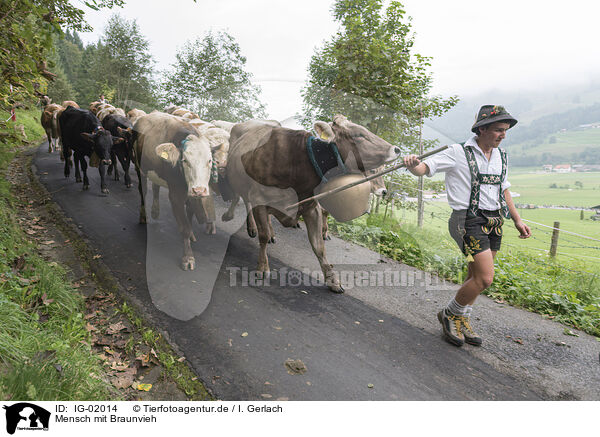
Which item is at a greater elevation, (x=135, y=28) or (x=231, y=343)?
(x=135, y=28)

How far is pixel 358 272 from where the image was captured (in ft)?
16.8

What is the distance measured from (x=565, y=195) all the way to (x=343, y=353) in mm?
36328

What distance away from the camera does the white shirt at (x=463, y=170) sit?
9.62ft

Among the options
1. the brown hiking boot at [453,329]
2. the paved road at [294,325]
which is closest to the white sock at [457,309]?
the brown hiking boot at [453,329]

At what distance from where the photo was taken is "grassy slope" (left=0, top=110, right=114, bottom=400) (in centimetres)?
207

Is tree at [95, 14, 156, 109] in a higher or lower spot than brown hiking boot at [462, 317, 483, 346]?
higher

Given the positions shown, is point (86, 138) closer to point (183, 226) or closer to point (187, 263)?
point (183, 226)

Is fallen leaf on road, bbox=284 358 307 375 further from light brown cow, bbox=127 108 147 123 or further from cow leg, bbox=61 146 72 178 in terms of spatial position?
cow leg, bbox=61 146 72 178

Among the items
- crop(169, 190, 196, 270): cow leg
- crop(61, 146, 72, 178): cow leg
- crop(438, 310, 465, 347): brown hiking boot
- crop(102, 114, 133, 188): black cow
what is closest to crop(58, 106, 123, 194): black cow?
crop(102, 114, 133, 188): black cow

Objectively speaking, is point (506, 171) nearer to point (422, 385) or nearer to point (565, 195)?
point (422, 385)

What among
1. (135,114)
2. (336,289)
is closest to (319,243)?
(336,289)

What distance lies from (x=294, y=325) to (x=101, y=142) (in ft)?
22.7

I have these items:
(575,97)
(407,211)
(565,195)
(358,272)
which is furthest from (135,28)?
(575,97)
